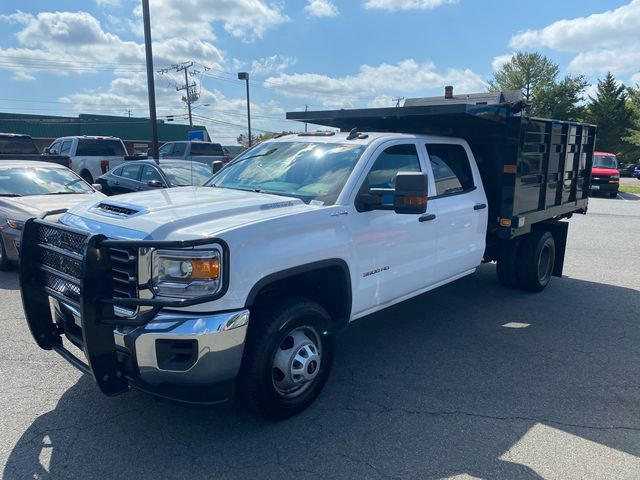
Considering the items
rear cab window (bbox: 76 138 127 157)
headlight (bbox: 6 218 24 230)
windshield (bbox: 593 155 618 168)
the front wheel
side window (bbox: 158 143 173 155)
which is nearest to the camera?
the front wheel

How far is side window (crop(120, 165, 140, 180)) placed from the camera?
11.1 meters

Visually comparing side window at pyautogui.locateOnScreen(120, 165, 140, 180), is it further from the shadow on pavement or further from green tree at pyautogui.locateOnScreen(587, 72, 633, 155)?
green tree at pyautogui.locateOnScreen(587, 72, 633, 155)

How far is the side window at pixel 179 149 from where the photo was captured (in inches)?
707

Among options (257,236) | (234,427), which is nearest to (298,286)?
(257,236)

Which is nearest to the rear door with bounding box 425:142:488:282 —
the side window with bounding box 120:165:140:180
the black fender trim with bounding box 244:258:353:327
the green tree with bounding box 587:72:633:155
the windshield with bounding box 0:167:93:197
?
the black fender trim with bounding box 244:258:353:327

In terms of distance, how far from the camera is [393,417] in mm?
3598

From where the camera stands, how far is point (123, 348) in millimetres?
2965

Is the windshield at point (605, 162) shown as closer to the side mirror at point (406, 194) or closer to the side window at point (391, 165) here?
the side window at point (391, 165)

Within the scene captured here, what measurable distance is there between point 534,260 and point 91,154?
1553 centimetres

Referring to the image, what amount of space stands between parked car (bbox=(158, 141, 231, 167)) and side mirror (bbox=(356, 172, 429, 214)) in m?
13.9

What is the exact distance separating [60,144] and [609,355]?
18623 mm

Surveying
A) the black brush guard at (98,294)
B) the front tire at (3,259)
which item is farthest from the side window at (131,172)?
the black brush guard at (98,294)

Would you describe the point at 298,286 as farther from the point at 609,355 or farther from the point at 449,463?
the point at 609,355

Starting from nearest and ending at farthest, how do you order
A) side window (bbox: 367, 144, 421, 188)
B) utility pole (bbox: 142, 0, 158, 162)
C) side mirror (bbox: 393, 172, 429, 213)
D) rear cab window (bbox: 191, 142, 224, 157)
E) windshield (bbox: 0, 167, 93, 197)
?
side mirror (bbox: 393, 172, 429, 213) < side window (bbox: 367, 144, 421, 188) < windshield (bbox: 0, 167, 93, 197) < utility pole (bbox: 142, 0, 158, 162) < rear cab window (bbox: 191, 142, 224, 157)
